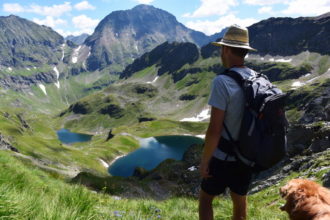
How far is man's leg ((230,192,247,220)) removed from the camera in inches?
282

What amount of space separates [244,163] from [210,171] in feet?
2.31

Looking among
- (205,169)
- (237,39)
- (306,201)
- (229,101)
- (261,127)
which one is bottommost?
(205,169)

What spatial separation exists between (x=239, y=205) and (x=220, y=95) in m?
2.58

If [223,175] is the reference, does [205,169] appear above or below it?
above

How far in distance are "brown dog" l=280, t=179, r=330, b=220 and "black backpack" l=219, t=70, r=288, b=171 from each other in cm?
103

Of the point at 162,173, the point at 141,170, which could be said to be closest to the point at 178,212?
the point at 162,173

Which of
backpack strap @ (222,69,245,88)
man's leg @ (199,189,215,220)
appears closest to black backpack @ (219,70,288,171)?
backpack strap @ (222,69,245,88)

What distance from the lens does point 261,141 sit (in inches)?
244

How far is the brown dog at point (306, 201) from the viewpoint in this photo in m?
4.57

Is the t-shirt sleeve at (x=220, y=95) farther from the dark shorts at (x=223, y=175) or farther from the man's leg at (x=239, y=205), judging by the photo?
the man's leg at (x=239, y=205)

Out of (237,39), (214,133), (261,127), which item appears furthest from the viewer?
(237,39)

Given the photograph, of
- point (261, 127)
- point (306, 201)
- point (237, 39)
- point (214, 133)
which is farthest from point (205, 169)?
point (237, 39)

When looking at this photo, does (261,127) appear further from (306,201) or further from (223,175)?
(306,201)

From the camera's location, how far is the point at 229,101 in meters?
6.46
